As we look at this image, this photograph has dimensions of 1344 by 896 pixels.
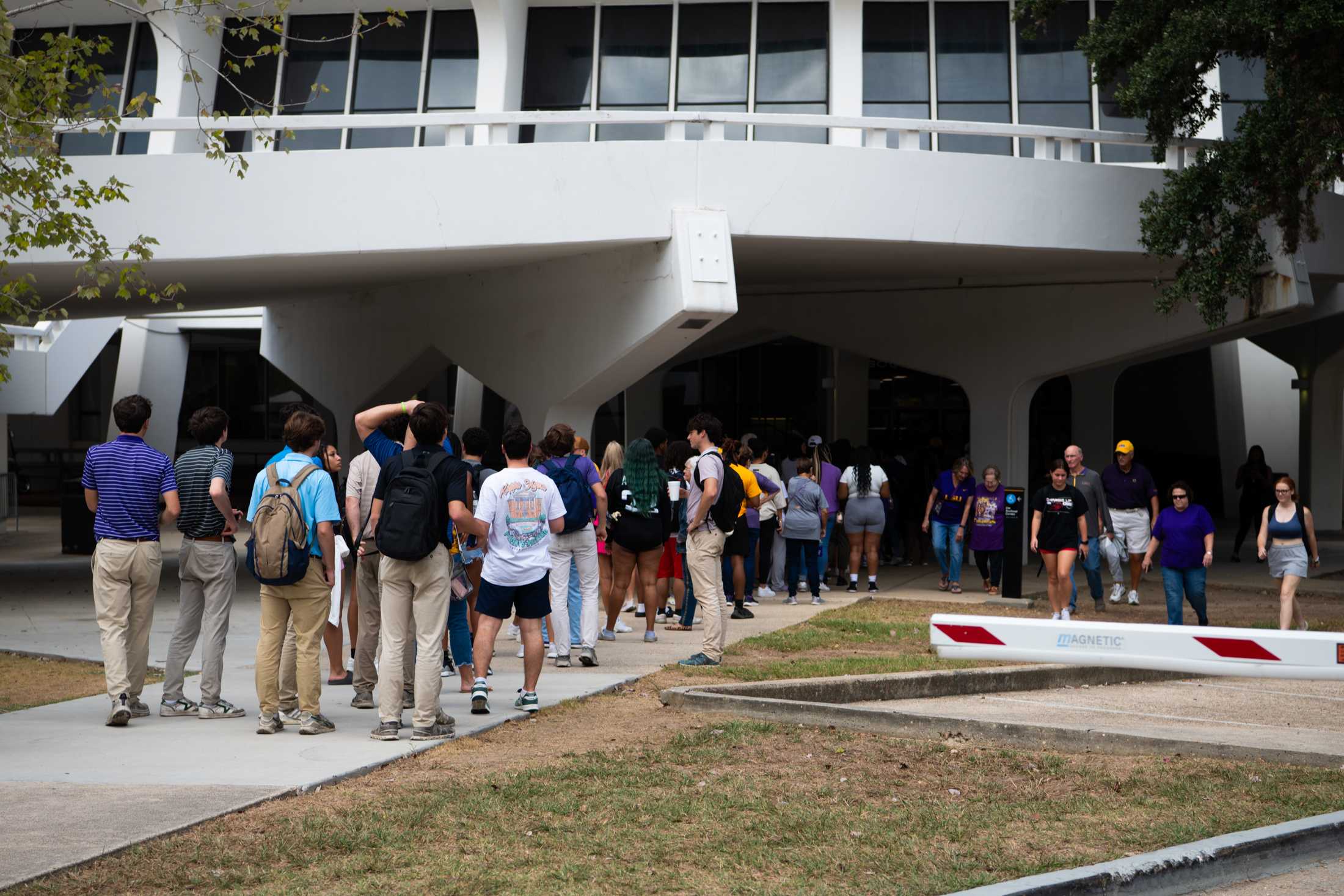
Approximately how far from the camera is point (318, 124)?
14.5m

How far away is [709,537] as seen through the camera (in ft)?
32.0

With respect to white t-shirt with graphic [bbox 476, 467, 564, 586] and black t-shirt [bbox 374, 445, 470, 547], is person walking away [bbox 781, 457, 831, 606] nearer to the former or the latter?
white t-shirt with graphic [bbox 476, 467, 564, 586]

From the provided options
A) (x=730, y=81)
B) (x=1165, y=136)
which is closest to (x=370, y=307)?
(x=730, y=81)

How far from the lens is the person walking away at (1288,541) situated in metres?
11.7

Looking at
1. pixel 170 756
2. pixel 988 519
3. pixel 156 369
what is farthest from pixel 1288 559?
pixel 156 369

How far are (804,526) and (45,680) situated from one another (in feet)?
26.2

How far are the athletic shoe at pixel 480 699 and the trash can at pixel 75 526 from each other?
16.2 m

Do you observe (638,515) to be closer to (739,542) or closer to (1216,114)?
(739,542)

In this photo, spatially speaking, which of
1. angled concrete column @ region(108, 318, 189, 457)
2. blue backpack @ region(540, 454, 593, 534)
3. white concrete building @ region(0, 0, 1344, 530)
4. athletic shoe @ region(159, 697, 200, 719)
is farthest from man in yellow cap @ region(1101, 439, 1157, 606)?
angled concrete column @ region(108, 318, 189, 457)

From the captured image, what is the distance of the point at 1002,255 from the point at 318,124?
8312mm

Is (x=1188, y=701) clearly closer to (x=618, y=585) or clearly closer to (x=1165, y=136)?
(x=618, y=585)

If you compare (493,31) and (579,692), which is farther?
(493,31)

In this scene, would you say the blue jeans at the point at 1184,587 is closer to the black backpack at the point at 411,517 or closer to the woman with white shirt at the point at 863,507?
the woman with white shirt at the point at 863,507

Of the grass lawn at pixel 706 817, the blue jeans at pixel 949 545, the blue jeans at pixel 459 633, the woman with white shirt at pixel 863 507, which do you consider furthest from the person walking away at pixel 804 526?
the grass lawn at pixel 706 817
